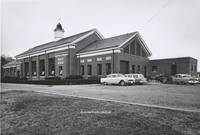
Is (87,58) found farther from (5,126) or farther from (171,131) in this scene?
→ (171,131)

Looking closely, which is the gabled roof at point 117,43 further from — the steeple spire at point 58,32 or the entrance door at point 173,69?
the steeple spire at point 58,32

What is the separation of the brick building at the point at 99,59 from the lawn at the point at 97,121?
18115 mm

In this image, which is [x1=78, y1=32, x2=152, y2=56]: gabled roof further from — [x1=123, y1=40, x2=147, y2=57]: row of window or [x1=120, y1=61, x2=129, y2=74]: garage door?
[x1=120, y1=61, x2=129, y2=74]: garage door

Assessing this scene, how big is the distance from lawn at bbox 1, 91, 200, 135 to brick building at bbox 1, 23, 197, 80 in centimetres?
1812

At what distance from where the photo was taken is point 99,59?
25.8 metres

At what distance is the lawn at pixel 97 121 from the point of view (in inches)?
153

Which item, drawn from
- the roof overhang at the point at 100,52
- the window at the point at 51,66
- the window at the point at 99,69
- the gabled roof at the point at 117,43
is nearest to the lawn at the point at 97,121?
the roof overhang at the point at 100,52

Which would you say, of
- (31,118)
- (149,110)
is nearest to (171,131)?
(149,110)

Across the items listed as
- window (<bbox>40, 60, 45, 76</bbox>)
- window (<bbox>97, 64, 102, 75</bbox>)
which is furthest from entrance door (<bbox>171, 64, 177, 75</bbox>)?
window (<bbox>40, 60, 45, 76</bbox>)

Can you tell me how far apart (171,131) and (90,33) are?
29.5 m

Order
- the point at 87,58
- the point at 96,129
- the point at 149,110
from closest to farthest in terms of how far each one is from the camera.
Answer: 1. the point at 96,129
2. the point at 149,110
3. the point at 87,58

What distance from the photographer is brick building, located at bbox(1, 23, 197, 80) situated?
24875mm

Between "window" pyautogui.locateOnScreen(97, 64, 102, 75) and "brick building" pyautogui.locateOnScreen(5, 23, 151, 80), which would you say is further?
"window" pyautogui.locateOnScreen(97, 64, 102, 75)

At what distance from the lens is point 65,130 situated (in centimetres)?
442
